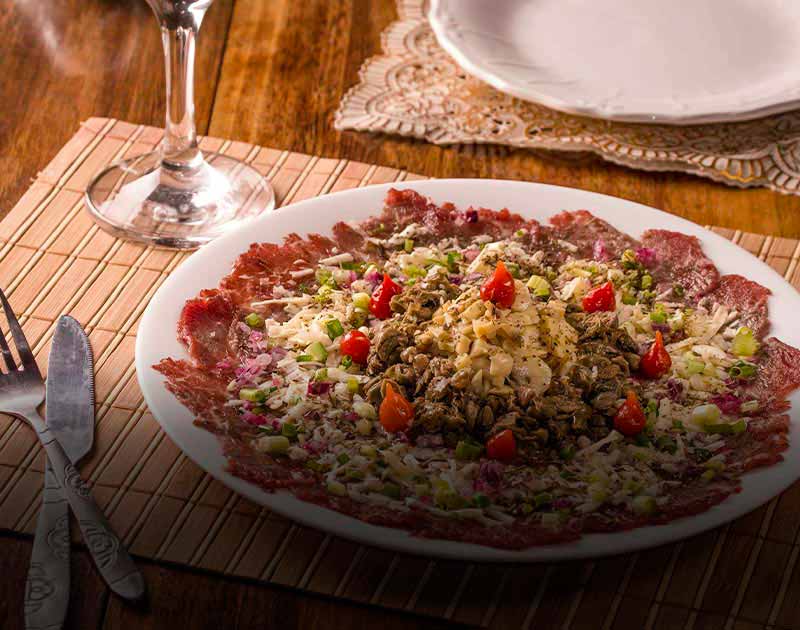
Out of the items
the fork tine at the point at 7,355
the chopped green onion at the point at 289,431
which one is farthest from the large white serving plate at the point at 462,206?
the fork tine at the point at 7,355

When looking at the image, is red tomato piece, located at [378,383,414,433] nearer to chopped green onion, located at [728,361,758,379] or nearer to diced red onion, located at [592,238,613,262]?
chopped green onion, located at [728,361,758,379]

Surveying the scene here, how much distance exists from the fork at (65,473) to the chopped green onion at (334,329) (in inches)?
28.7

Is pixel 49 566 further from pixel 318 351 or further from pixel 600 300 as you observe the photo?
pixel 600 300

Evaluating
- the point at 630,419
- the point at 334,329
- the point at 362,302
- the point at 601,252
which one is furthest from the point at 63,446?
the point at 601,252

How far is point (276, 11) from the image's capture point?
5.32m

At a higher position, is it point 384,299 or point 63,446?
point 384,299

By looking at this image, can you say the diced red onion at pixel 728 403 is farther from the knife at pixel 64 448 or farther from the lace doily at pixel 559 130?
the lace doily at pixel 559 130

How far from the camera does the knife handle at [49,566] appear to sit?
2.31 m

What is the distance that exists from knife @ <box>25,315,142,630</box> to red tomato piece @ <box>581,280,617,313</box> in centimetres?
136

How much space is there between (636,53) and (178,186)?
1.98 meters

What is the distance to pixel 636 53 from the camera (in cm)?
459

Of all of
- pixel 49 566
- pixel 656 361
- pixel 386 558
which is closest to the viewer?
pixel 49 566

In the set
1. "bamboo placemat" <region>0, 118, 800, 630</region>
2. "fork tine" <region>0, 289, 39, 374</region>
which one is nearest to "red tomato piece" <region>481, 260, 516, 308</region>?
"bamboo placemat" <region>0, 118, 800, 630</region>

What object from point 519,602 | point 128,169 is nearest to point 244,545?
point 519,602
